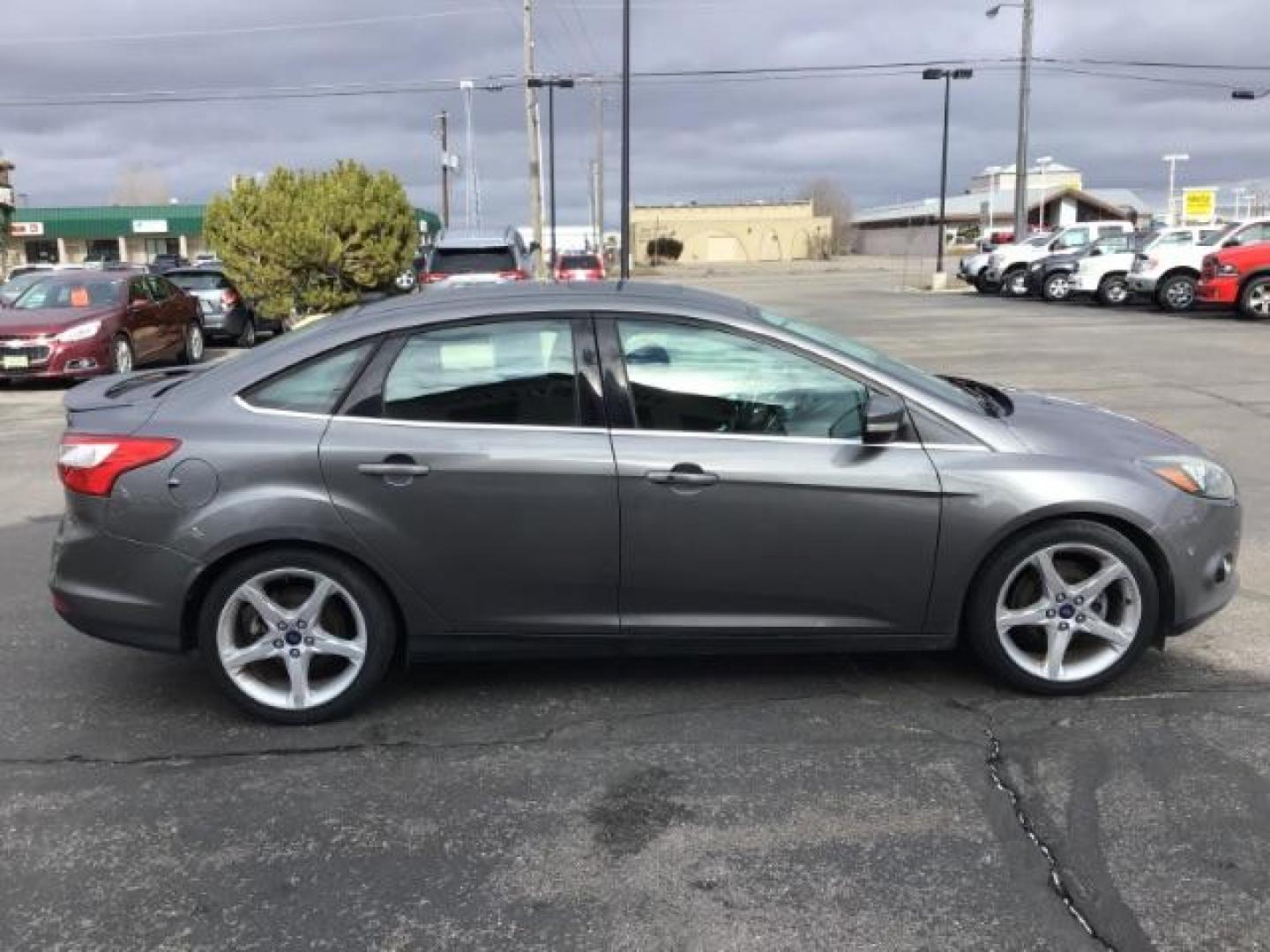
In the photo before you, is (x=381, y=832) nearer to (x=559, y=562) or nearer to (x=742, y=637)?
(x=559, y=562)

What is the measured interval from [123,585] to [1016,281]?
31.7 meters

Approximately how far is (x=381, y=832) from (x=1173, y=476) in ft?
9.84

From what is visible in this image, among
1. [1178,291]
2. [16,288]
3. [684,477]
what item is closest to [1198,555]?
[684,477]

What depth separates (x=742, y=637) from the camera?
4.19 meters

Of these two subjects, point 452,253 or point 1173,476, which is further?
point 452,253

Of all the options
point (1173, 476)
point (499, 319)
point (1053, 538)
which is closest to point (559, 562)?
point (499, 319)

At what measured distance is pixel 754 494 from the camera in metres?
4.04

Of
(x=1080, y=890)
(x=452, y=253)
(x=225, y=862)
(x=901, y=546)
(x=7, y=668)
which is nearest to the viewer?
(x=1080, y=890)

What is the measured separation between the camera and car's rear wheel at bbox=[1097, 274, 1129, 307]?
27328 millimetres

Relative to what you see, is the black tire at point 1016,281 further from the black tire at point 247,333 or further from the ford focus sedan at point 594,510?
the ford focus sedan at point 594,510

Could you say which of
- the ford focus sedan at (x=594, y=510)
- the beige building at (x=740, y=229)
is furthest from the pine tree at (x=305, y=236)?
the beige building at (x=740, y=229)

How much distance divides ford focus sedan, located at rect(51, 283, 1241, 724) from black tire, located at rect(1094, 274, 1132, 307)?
2514cm

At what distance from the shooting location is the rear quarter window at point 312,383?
4.17m

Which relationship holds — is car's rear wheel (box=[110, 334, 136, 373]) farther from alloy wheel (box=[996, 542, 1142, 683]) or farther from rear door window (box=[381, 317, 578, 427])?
alloy wheel (box=[996, 542, 1142, 683])
